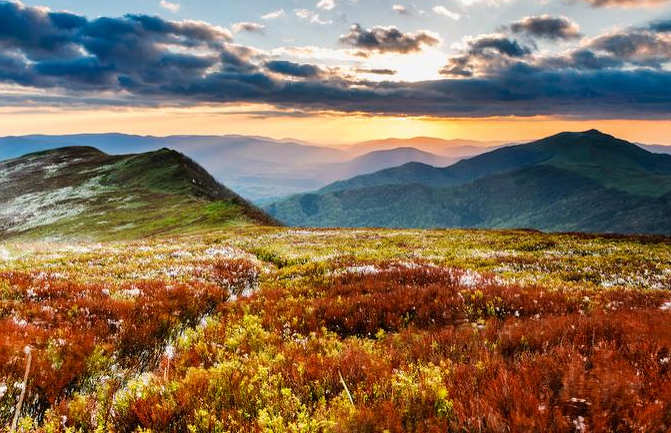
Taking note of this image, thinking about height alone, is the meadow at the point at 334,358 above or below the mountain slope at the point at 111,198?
above

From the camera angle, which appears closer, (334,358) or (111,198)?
(334,358)

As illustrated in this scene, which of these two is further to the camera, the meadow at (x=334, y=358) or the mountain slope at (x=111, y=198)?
the mountain slope at (x=111, y=198)

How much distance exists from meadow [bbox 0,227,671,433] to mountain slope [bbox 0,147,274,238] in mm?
54018

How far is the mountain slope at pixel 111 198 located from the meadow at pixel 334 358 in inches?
2127

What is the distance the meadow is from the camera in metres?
3.84

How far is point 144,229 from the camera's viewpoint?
72.1 meters

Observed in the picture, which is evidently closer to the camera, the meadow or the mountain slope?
the meadow

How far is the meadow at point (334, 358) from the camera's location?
384cm

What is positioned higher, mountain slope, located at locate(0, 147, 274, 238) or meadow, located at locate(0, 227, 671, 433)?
meadow, located at locate(0, 227, 671, 433)

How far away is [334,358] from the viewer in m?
5.54

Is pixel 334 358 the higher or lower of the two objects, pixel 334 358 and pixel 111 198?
the higher

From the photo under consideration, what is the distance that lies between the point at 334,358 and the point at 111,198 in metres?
116

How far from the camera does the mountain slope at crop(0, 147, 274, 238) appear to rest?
73613mm

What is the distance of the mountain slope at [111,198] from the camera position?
73.6 meters
